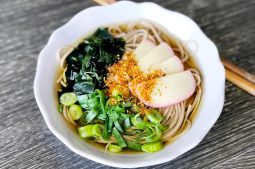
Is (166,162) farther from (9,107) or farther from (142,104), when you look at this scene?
(9,107)

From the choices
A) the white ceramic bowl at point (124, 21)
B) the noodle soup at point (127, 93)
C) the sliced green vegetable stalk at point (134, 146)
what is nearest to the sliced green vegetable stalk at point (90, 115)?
the noodle soup at point (127, 93)

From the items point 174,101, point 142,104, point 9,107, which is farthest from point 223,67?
point 9,107

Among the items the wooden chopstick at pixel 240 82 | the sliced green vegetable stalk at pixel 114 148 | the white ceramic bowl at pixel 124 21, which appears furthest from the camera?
the wooden chopstick at pixel 240 82

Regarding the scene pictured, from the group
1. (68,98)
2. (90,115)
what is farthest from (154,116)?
(68,98)

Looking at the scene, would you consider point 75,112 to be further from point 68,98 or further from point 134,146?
point 134,146

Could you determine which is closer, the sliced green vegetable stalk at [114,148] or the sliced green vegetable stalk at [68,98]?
the sliced green vegetable stalk at [114,148]

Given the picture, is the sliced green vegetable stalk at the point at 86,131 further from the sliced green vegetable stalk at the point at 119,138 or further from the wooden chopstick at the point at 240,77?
the wooden chopstick at the point at 240,77
